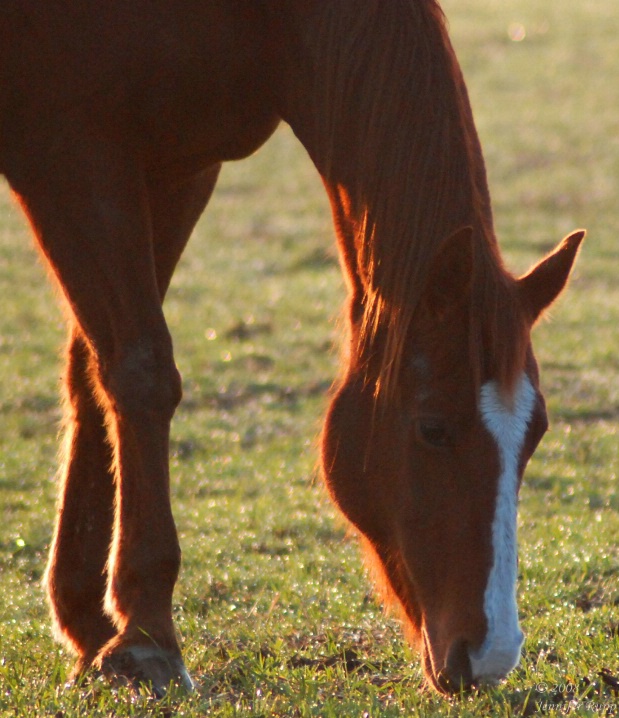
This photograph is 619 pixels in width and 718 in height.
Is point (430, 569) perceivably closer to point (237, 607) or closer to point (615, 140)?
point (237, 607)

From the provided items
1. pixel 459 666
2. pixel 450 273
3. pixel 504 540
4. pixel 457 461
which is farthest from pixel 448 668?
pixel 450 273

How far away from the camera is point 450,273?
307cm

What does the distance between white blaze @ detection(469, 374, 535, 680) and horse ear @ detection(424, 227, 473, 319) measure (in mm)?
252

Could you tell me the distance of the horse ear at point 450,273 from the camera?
2.99 meters

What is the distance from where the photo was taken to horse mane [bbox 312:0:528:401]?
3.12m

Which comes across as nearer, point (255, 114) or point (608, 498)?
point (255, 114)

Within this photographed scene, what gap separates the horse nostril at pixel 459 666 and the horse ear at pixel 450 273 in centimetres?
85

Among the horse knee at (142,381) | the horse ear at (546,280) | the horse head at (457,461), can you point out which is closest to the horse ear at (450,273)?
the horse head at (457,461)

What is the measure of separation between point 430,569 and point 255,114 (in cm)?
155

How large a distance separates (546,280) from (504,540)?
2.55ft

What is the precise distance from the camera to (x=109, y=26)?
351 cm

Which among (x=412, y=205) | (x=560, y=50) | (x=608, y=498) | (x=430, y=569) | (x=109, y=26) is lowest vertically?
(x=608, y=498)

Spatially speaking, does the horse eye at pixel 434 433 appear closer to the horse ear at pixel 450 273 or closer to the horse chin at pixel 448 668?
the horse ear at pixel 450 273

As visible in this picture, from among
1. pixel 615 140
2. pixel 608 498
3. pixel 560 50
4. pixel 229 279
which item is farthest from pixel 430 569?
pixel 560 50
